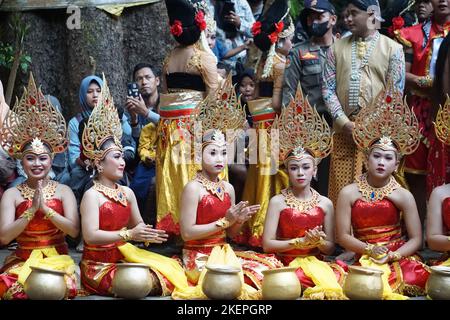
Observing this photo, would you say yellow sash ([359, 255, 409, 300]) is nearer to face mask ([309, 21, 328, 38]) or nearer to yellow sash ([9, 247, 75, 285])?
yellow sash ([9, 247, 75, 285])

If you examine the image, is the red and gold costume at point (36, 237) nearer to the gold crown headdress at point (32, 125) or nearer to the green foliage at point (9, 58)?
the gold crown headdress at point (32, 125)

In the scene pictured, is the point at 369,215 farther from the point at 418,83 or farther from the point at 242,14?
the point at 242,14

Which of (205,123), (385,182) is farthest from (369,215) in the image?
(205,123)

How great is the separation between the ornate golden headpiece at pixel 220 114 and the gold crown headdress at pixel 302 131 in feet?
1.07

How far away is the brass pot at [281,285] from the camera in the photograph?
566 centimetres

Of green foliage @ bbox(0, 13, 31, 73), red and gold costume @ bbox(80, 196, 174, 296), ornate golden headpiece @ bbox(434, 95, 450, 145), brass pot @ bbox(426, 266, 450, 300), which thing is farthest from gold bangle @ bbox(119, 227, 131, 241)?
green foliage @ bbox(0, 13, 31, 73)

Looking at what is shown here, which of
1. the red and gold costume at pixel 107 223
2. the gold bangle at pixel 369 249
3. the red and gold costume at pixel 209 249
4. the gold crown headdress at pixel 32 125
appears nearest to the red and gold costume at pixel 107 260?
the red and gold costume at pixel 107 223

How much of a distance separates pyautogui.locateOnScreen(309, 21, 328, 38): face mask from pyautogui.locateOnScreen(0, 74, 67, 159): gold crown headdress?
2.22 meters

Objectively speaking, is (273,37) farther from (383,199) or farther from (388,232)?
(388,232)

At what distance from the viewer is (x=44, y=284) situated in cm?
563

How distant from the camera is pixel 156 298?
232 inches

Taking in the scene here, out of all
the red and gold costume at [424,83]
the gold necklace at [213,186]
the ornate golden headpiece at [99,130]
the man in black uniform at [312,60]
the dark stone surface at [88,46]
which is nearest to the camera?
the ornate golden headpiece at [99,130]

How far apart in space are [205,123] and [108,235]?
3.11 ft
